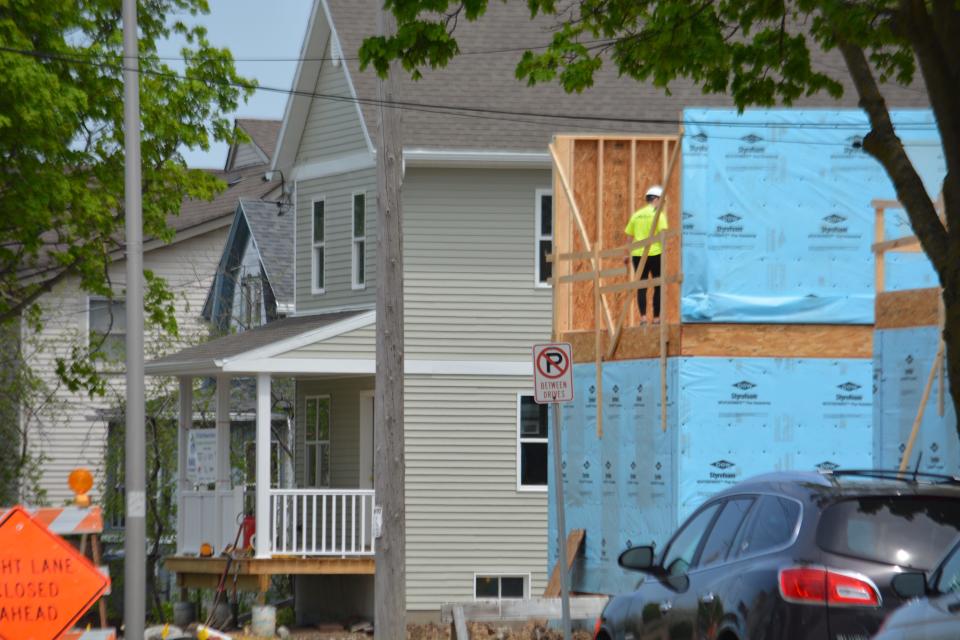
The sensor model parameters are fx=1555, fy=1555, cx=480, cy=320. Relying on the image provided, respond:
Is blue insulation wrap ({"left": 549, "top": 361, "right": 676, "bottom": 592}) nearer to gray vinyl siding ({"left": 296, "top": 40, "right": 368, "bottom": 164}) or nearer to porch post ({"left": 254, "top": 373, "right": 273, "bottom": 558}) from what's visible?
porch post ({"left": 254, "top": 373, "right": 273, "bottom": 558})

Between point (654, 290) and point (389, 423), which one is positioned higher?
point (654, 290)

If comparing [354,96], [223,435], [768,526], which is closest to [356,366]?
[223,435]

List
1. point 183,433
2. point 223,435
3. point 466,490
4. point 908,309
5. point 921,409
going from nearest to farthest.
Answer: point 921,409 → point 908,309 → point 466,490 → point 223,435 → point 183,433

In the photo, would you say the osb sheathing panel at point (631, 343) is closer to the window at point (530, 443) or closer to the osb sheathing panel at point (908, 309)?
the osb sheathing panel at point (908, 309)

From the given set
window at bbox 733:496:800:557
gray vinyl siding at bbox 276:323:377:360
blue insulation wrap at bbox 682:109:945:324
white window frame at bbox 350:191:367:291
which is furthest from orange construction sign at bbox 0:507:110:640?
white window frame at bbox 350:191:367:291

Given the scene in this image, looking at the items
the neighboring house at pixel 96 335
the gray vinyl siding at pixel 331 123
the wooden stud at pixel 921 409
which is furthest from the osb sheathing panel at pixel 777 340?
the neighboring house at pixel 96 335

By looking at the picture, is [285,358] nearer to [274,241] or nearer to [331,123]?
[331,123]

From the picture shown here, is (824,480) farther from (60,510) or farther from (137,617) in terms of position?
(137,617)

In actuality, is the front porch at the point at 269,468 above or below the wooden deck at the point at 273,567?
above

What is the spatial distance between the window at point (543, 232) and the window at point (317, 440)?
4.98 metres

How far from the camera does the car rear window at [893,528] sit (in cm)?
788

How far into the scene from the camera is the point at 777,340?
55.1ft

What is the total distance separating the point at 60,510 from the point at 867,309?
29.8 feet

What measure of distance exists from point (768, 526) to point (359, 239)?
19.0 meters
